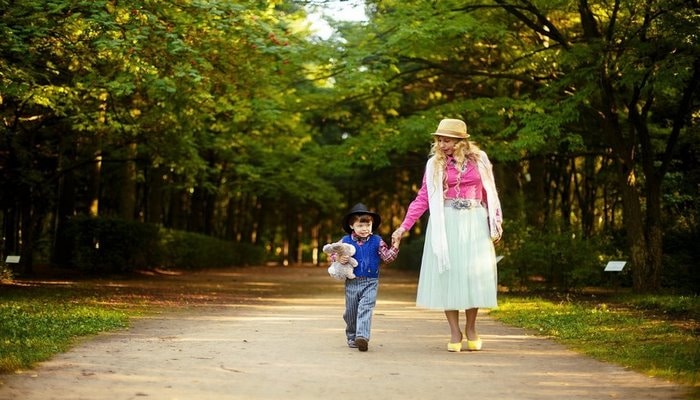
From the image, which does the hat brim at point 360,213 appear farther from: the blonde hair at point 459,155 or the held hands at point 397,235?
the blonde hair at point 459,155

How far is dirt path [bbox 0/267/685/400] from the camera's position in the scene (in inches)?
249

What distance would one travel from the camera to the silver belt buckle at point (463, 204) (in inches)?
355

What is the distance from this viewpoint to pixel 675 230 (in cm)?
2189

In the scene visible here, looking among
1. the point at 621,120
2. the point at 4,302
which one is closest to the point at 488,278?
the point at 4,302

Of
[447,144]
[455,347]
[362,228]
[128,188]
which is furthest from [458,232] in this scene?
[128,188]

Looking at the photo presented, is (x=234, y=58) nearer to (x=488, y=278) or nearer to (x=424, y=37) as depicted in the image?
(x=424, y=37)

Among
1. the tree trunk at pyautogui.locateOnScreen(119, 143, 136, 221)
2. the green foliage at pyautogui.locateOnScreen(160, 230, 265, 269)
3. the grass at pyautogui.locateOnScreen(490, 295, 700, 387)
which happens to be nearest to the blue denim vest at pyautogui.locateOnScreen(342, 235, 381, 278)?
the grass at pyautogui.locateOnScreen(490, 295, 700, 387)

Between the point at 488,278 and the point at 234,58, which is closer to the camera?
the point at 488,278

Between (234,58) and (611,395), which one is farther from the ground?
(234,58)

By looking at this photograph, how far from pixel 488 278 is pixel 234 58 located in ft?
32.9

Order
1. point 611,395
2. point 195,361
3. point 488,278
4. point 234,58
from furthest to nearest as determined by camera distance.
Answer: point 234,58, point 488,278, point 195,361, point 611,395

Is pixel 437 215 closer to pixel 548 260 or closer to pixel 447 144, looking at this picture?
pixel 447 144

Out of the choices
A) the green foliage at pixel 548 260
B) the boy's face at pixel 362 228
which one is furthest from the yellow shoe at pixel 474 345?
the green foliage at pixel 548 260

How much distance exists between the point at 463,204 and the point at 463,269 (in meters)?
0.64
